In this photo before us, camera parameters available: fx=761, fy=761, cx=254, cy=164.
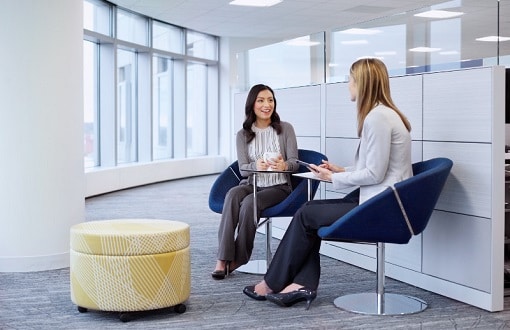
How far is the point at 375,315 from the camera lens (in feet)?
14.0

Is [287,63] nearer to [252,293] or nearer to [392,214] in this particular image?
[252,293]

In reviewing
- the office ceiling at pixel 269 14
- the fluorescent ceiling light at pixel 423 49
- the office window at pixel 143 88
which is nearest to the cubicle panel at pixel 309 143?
the fluorescent ceiling light at pixel 423 49

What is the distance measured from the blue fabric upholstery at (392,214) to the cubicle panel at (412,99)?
29.9 inches

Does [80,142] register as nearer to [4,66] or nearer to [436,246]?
[4,66]

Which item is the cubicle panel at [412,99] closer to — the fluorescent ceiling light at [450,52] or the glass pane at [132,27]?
the fluorescent ceiling light at [450,52]

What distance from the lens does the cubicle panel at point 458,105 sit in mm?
4297

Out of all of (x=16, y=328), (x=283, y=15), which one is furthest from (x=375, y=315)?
(x=283, y=15)

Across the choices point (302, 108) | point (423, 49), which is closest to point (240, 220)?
point (302, 108)

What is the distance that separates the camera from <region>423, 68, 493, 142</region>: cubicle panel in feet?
14.1

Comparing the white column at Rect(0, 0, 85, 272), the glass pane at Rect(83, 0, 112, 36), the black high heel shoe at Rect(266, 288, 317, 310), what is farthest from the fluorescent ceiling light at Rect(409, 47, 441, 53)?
the glass pane at Rect(83, 0, 112, 36)

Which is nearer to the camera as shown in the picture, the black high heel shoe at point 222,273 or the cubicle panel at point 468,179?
the cubicle panel at point 468,179

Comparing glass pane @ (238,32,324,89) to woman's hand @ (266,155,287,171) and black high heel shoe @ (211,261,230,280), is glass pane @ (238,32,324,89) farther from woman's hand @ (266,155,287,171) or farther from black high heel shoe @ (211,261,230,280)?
black high heel shoe @ (211,261,230,280)

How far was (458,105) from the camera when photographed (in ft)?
14.8

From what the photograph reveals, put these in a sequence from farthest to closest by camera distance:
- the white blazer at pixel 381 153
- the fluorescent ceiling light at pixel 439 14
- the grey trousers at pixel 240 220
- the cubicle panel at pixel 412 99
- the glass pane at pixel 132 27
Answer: the glass pane at pixel 132 27, the fluorescent ceiling light at pixel 439 14, the grey trousers at pixel 240 220, the cubicle panel at pixel 412 99, the white blazer at pixel 381 153
